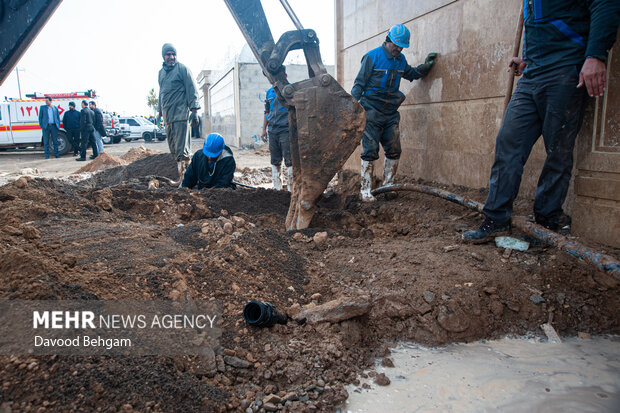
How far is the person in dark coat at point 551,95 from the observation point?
2.38m

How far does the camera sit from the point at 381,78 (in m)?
4.47

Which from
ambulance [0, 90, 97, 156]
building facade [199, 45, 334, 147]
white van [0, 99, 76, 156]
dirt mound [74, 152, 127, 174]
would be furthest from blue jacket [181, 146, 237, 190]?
white van [0, 99, 76, 156]

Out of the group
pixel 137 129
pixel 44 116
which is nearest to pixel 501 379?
pixel 44 116

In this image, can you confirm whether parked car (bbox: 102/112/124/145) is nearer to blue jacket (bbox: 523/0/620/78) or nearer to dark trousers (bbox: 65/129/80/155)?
dark trousers (bbox: 65/129/80/155)

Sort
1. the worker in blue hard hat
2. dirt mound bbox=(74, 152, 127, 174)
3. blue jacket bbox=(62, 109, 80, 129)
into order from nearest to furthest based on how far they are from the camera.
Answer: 1. the worker in blue hard hat
2. dirt mound bbox=(74, 152, 127, 174)
3. blue jacket bbox=(62, 109, 80, 129)

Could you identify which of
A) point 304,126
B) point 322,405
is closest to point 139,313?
point 322,405

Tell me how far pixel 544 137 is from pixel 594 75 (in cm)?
47

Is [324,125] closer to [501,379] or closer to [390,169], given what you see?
[390,169]

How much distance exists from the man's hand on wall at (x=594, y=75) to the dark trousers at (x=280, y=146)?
3535 mm

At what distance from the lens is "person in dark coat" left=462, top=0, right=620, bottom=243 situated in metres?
2.38

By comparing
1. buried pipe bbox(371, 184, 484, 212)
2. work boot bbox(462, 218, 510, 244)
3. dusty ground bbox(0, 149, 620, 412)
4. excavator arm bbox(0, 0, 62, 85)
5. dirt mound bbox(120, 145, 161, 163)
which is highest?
excavator arm bbox(0, 0, 62, 85)

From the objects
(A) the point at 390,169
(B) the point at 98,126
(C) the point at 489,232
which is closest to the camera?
(C) the point at 489,232

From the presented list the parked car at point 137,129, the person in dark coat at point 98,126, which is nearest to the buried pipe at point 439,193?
the person in dark coat at point 98,126

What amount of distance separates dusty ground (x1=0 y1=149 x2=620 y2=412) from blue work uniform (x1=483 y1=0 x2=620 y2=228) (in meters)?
0.41
